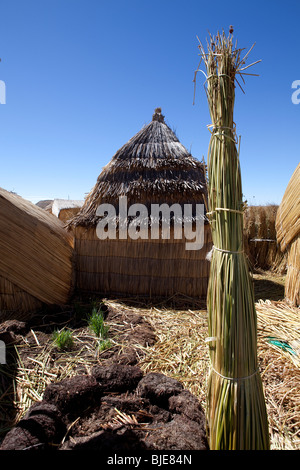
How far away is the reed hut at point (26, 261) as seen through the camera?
3834 millimetres

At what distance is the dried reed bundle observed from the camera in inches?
53.8

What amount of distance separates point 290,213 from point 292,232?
0.80 ft

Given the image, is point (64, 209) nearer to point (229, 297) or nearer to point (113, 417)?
point (113, 417)

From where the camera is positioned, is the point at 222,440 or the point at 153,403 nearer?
the point at 222,440

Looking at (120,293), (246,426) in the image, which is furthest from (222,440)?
(120,293)

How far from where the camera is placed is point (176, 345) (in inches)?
122

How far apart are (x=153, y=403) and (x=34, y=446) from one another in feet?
2.60

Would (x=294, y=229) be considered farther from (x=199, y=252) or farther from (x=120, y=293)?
(x=120, y=293)

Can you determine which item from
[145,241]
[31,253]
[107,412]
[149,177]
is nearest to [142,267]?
[145,241]

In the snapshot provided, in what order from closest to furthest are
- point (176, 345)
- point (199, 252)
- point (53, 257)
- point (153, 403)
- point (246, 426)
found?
point (246, 426) < point (153, 403) < point (176, 345) < point (53, 257) < point (199, 252)

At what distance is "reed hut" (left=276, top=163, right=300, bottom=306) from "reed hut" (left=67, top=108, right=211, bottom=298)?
1.38m

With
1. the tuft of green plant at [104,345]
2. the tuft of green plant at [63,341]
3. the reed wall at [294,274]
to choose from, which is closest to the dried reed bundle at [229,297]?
the tuft of green plant at [104,345]

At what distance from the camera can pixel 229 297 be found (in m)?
1.40

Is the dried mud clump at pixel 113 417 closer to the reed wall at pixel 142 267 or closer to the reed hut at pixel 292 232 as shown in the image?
the reed hut at pixel 292 232
